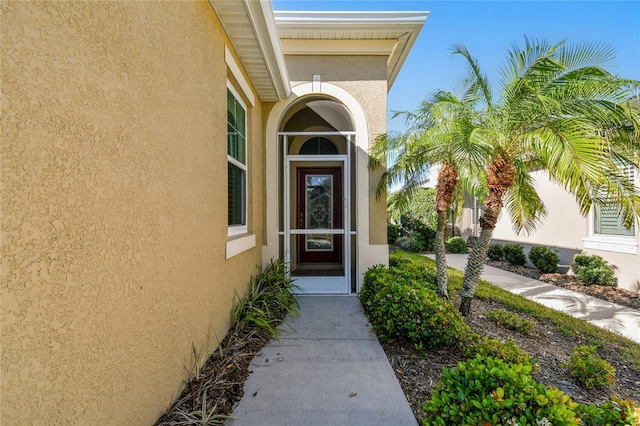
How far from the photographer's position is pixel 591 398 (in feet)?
10.9

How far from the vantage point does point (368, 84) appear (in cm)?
639

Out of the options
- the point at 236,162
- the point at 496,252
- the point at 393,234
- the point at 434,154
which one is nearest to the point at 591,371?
the point at 434,154

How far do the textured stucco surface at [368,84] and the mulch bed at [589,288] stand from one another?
6.22 meters

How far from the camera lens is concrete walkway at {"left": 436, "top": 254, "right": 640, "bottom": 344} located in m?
5.50

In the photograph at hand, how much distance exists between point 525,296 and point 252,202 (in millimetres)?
7560

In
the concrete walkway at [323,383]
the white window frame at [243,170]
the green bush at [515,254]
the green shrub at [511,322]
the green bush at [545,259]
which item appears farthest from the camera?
the green bush at [515,254]

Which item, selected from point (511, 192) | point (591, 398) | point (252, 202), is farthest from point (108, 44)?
point (511, 192)

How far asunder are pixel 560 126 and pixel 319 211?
5.45 meters

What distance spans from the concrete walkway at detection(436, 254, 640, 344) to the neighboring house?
24.1 ft

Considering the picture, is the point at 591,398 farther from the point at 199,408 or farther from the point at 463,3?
the point at 463,3

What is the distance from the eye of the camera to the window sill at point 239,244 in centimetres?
416

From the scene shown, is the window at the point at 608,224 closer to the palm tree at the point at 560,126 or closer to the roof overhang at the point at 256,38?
the palm tree at the point at 560,126

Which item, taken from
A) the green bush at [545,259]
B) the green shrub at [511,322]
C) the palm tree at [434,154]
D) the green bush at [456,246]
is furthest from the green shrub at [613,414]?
the green bush at [456,246]

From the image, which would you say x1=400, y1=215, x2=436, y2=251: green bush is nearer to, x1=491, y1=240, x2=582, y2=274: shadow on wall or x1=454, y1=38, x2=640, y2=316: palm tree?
x1=491, y1=240, x2=582, y2=274: shadow on wall
